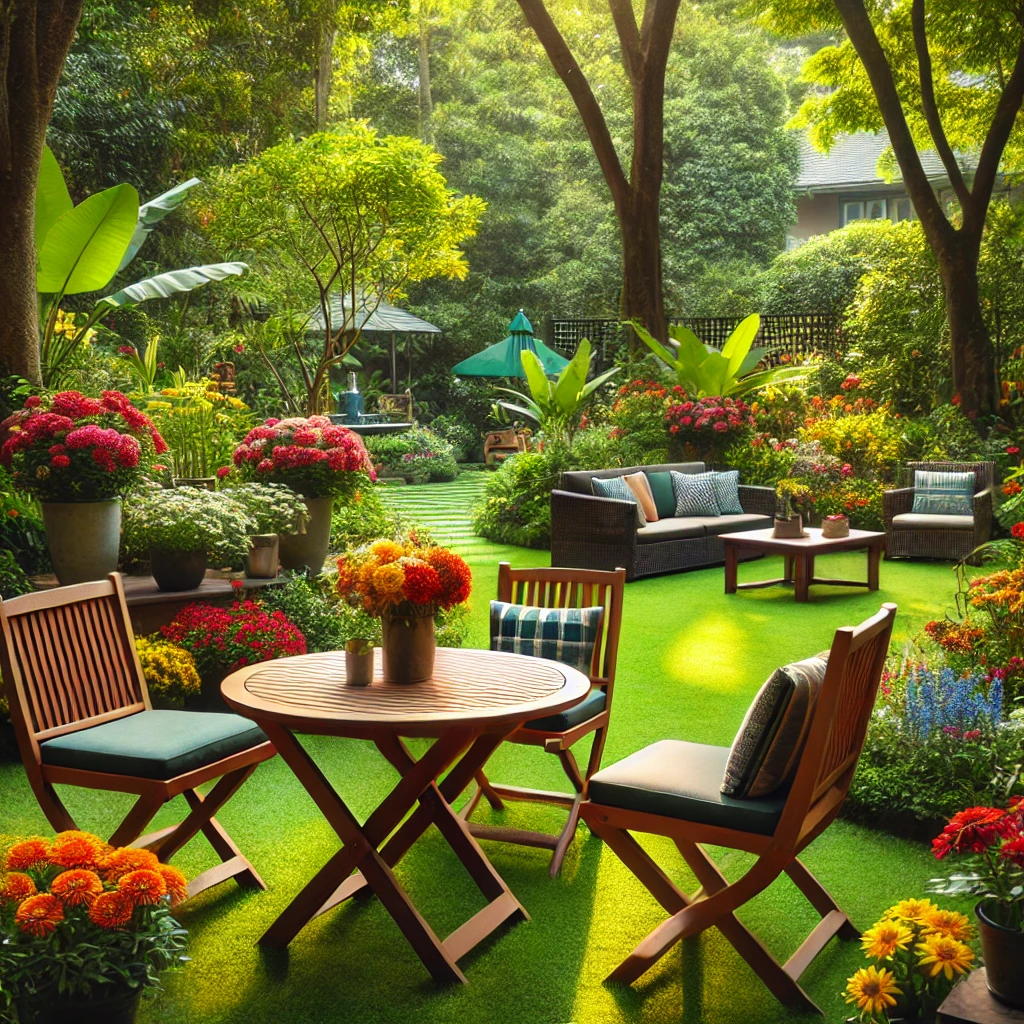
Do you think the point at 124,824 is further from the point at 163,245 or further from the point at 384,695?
the point at 163,245

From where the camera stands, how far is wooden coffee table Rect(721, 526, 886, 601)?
8922 millimetres

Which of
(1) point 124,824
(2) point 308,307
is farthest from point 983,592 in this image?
(2) point 308,307

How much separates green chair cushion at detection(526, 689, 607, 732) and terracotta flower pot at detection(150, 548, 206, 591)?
272cm

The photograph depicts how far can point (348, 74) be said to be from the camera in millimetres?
27016

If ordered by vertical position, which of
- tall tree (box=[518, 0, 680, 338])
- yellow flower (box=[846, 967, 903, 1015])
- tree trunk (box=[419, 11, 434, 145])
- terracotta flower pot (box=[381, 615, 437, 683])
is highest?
tree trunk (box=[419, 11, 434, 145])

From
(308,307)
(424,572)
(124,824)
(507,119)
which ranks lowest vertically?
(124,824)

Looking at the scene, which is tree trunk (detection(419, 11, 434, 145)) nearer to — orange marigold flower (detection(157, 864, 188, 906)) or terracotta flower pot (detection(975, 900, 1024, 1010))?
orange marigold flower (detection(157, 864, 188, 906))

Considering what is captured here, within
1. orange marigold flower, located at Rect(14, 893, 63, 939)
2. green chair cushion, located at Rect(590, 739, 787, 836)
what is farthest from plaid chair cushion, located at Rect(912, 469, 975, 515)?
orange marigold flower, located at Rect(14, 893, 63, 939)

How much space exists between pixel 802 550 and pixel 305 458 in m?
4.04

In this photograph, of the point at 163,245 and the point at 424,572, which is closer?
the point at 424,572

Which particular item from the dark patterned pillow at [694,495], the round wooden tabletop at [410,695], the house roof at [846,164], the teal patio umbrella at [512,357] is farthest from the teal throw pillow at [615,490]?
the house roof at [846,164]

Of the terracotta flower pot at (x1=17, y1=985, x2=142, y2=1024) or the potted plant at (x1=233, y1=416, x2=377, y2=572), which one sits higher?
the potted plant at (x1=233, y1=416, x2=377, y2=572)

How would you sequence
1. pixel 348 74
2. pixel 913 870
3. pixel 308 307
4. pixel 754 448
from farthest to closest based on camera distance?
1. pixel 348 74
2. pixel 308 307
3. pixel 754 448
4. pixel 913 870

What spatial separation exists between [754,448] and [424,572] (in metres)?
9.67
